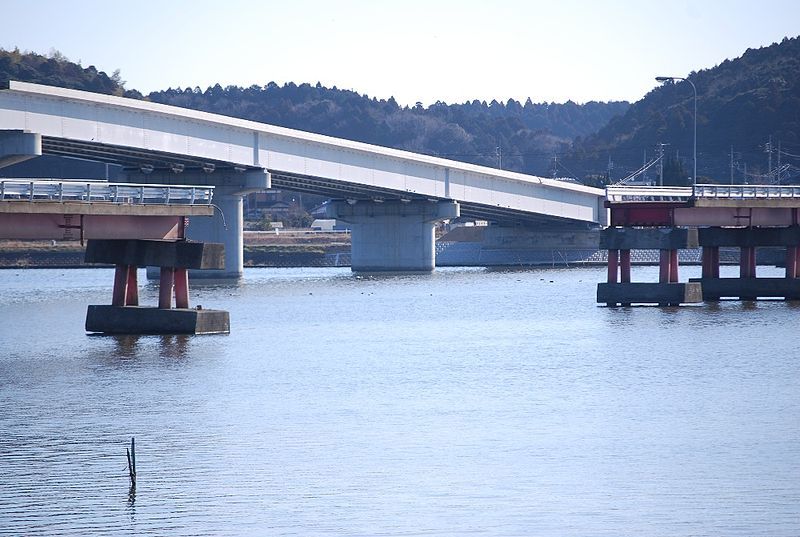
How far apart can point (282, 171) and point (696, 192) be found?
4119 cm

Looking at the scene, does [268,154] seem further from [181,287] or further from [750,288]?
[181,287]

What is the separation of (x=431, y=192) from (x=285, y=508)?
4043 inches

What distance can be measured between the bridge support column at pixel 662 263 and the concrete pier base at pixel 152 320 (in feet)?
79.2

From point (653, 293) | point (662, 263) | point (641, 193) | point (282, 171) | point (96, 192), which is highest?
point (282, 171)

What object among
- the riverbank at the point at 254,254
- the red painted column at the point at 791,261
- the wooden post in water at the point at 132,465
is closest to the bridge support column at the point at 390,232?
the riverbank at the point at 254,254

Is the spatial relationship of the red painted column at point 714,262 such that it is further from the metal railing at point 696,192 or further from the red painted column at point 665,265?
the red painted column at point 665,265

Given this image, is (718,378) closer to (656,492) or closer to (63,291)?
(656,492)

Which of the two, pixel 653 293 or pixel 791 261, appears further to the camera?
pixel 791 261

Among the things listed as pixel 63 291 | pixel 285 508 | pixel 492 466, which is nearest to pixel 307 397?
pixel 492 466

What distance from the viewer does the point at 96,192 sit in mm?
57469

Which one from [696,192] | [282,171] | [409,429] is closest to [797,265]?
[696,192]

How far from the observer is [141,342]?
5953cm

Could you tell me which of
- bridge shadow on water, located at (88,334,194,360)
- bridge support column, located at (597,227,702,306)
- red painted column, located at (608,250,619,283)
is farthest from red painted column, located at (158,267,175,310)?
red painted column, located at (608,250,619,283)

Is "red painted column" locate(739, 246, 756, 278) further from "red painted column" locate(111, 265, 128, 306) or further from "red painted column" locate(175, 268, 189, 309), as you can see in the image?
"red painted column" locate(111, 265, 128, 306)
